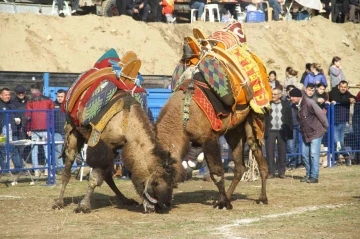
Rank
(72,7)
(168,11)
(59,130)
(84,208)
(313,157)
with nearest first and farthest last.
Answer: (84,208), (313,157), (59,130), (72,7), (168,11)

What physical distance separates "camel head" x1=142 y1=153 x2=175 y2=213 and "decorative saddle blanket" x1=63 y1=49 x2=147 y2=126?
50.8 inches

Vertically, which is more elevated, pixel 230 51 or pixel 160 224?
pixel 230 51

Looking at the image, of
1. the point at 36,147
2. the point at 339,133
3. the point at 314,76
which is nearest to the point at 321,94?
the point at 339,133

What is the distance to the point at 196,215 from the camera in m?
13.9

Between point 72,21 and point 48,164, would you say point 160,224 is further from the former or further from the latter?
point 72,21

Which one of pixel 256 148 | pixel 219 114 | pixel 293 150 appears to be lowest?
pixel 293 150

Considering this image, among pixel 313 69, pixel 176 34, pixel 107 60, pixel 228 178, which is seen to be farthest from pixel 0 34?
pixel 107 60

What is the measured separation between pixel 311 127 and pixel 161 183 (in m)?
6.41

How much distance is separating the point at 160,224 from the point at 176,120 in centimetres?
194

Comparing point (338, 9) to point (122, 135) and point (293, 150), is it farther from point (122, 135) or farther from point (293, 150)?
point (122, 135)

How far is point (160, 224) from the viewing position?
12.9 meters

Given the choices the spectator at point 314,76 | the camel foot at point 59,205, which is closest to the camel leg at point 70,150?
the camel foot at point 59,205

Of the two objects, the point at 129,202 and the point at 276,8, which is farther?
the point at 276,8

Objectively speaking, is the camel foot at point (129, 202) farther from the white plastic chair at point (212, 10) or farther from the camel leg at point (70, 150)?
the white plastic chair at point (212, 10)
